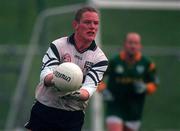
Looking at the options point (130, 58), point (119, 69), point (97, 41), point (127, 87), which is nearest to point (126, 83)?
point (127, 87)

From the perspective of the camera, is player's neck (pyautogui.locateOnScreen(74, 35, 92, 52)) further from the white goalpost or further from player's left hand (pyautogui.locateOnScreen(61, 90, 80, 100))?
the white goalpost

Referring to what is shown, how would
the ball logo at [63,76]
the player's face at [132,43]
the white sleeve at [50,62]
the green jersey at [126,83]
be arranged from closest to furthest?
the ball logo at [63,76], the white sleeve at [50,62], the player's face at [132,43], the green jersey at [126,83]

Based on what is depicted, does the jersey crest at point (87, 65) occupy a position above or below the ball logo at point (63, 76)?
above

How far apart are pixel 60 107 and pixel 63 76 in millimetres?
593

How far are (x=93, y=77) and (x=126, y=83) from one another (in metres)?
4.55

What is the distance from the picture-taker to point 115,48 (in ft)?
56.4

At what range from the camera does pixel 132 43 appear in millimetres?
11945

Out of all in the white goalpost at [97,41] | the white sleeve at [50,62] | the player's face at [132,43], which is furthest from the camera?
the white goalpost at [97,41]

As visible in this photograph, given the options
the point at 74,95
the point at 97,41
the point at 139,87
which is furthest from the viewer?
the point at 97,41

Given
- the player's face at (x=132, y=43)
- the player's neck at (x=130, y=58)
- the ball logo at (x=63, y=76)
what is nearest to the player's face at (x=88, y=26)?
the ball logo at (x=63, y=76)

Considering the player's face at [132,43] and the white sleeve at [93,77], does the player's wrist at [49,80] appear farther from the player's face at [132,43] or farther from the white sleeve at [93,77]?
the player's face at [132,43]

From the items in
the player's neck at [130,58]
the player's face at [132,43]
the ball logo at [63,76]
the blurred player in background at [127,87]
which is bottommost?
the blurred player in background at [127,87]

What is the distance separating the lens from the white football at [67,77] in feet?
24.3

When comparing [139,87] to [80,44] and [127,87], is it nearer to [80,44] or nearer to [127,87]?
[127,87]
